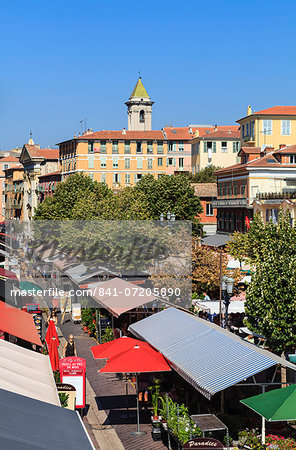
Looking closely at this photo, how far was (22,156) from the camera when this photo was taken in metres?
134

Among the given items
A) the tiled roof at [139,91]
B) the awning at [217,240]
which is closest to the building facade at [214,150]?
the awning at [217,240]

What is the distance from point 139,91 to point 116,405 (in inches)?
5345

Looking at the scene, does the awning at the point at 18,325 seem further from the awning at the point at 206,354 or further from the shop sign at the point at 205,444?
the shop sign at the point at 205,444

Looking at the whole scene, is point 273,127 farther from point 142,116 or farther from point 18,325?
point 142,116

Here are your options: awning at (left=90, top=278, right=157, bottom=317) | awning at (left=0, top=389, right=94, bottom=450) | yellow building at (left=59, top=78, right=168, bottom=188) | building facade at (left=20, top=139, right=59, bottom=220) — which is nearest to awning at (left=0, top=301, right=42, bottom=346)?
awning at (left=90, top=278, right=157, bottom=317)

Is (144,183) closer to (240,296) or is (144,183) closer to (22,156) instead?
(240,296)

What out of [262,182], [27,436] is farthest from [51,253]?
[27,436]

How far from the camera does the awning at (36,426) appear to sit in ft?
20.7

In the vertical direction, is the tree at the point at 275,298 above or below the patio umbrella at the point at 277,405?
above

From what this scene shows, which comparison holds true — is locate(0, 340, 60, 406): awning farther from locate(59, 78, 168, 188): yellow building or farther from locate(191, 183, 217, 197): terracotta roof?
locate(59, 78, 168, 188): yellow building

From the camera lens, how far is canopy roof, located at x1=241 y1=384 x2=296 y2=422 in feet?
37.3

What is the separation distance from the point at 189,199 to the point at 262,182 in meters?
10.3

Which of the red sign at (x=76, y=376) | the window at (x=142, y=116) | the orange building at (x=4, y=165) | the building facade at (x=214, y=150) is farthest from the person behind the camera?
the orange building at (x=4, y=165)

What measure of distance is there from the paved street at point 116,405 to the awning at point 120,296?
1.94 meters
